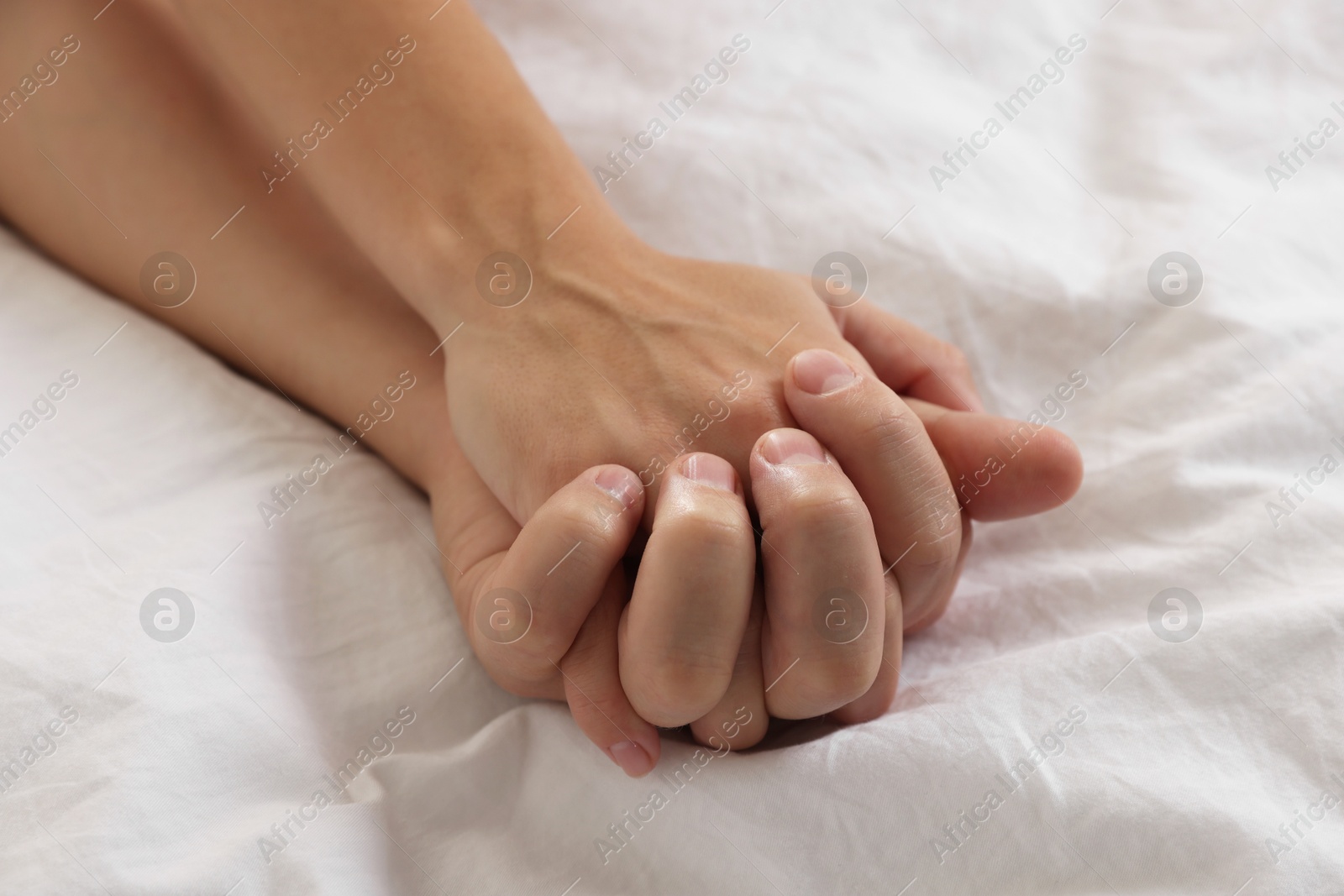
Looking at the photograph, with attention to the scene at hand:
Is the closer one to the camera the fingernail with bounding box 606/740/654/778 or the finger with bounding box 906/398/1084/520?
the fingernail with bounding box 606/740/654/778

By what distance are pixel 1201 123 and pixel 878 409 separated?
2.34ft

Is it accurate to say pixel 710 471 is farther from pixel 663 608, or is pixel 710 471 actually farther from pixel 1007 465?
pixel 1007 465

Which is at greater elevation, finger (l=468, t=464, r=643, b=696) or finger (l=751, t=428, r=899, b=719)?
finger (l=468, t=464, r=643, b=696)

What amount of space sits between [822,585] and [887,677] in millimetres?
115

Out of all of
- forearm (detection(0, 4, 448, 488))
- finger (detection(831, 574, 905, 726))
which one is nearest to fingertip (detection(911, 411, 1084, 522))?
finger (detection(831, 574, 905, 726))

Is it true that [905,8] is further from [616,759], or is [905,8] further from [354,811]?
[354,811]

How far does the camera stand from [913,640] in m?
0.80

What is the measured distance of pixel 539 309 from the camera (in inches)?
31.6

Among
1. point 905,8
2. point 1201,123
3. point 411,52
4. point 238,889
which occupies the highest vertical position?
point 411,52

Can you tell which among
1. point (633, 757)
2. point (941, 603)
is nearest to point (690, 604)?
point (633, 757)

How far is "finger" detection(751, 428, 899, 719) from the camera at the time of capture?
2.07 ft

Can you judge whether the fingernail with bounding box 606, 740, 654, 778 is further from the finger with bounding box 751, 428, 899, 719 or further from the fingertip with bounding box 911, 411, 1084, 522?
the fingertip with bounding box 911, 411, 1084, 522

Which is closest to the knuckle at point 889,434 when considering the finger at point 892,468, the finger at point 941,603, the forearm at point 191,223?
the finger at point 892,468

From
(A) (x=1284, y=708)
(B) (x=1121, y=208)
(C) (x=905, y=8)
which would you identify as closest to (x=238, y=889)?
(A) (x=1284, y=708)
